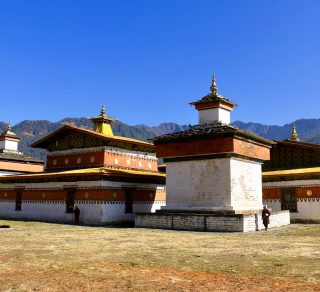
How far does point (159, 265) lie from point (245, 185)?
43.4 feet

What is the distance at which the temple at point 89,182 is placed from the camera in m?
25.1

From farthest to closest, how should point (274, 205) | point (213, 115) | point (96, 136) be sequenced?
point (96, 136)
point (274, 205)
point (213, 115)

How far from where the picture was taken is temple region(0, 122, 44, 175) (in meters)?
40.3

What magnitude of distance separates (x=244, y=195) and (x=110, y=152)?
1166cm

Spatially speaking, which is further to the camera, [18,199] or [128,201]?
[18,199]

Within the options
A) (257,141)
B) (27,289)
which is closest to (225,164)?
(257,141)

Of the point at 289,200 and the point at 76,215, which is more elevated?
the point at 289,200

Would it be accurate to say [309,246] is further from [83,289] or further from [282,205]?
[282,205]

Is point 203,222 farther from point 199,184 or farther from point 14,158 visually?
point 14,158

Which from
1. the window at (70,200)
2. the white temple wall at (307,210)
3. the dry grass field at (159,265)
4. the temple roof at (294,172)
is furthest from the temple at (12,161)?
the white temple wall at (307,210)

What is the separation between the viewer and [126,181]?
26.4 m

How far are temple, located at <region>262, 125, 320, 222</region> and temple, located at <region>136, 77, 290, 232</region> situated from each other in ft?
10.8

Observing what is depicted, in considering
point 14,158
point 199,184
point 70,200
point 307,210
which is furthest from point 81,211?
point 14,158

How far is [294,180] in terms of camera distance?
26969mm
